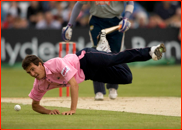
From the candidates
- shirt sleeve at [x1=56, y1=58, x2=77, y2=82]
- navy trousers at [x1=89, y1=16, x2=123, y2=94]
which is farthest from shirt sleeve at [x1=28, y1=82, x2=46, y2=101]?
navy trousers at [x1=89, y1=16, x2=123, y2=94]

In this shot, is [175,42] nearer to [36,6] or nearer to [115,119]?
[36,6]

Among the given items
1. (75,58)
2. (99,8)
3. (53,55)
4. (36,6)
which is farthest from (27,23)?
(75,58)

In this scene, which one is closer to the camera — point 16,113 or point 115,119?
point 115,119

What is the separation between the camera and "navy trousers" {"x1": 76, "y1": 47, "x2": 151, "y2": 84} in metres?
5.89

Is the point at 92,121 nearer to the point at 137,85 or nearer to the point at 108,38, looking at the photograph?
the point at 108,38

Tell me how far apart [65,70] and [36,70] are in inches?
15.8

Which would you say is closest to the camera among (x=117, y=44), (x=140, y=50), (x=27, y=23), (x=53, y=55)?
(x=140, y=50)

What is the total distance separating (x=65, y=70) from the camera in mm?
5609

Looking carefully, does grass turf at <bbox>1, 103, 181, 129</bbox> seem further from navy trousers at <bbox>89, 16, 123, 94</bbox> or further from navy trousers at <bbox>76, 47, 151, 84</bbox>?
navy trousers at <bbox>89, 16, 123, 94</bbox>

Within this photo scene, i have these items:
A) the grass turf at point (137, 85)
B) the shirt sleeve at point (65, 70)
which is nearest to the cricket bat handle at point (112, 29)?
the grass turf at point (137, 85)

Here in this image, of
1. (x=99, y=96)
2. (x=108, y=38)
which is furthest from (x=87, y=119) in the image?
(x=108, y=38)

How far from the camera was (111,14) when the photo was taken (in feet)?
26.8

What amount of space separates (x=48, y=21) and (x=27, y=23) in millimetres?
973

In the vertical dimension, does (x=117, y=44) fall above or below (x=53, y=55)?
above
